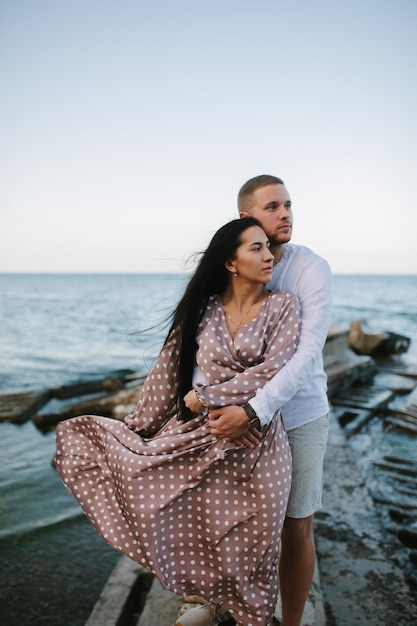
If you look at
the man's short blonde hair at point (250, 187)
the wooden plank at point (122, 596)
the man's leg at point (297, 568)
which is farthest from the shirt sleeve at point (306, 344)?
the wooden plank at point (122, 596)

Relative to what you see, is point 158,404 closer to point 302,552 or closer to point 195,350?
point 195,350

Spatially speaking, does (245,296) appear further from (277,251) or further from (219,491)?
(219,491)

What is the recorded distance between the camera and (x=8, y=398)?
1091 centimetres

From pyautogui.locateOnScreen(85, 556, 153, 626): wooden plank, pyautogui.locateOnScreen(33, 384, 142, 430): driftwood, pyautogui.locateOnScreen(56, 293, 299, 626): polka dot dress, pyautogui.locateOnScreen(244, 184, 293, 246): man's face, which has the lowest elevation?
pyautogui.locateOnScreen(33, 384, 142, 430): driftwood

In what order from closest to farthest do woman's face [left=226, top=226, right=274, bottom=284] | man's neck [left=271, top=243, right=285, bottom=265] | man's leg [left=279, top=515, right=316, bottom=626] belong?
woman's face [left=226, top=226, right=274, bottom=284], man's leg [left=279, top=515, right=316, bottom=626], man's neck [left=271, top=243, right=285, bottom=265]

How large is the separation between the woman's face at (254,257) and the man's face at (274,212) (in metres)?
0.08

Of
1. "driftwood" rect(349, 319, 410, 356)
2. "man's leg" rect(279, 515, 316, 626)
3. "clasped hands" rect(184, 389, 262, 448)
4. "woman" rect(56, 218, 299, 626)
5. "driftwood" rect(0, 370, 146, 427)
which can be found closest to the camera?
"clasped hands" rect(184, 389, 262, 448)

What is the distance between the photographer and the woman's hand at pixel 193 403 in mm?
2304

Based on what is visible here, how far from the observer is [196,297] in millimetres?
2510

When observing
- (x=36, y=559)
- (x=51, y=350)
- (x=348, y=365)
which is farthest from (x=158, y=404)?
(x=51, y=350)

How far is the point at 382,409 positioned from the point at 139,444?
25.3ft

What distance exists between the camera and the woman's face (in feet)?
7.75

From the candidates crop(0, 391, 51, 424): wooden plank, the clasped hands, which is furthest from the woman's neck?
crop(0, 391, 51, 424): wooden plank

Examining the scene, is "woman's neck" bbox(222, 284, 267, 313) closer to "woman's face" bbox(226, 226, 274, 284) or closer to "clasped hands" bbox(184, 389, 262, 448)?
"woman's face" bbox(226, 226, 274, 284)
